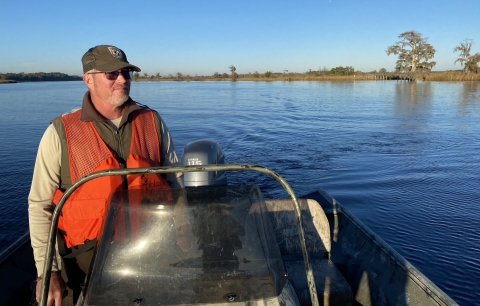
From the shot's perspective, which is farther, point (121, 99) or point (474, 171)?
point (474, 171)

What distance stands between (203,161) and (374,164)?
273 inches

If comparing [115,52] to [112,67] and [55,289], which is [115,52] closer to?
[112,67]

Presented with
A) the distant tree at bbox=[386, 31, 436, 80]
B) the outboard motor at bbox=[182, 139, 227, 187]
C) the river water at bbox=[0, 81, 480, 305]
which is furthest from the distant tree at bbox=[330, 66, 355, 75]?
the outboard motor at bbox=[182, 139, 227, 187]

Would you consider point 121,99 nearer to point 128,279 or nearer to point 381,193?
point 128,279

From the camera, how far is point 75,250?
7.80 feet

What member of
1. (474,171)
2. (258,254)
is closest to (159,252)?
(258,254)

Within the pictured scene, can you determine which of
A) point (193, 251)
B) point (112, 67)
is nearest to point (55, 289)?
point (193, 251)

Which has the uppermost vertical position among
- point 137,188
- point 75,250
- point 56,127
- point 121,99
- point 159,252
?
point 121,99

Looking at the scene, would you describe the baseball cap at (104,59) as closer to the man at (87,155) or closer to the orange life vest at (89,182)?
the man at (87,155)

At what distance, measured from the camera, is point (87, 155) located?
232 centimetres

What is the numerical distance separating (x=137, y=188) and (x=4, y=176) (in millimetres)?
9088

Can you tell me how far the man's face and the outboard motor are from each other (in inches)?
101

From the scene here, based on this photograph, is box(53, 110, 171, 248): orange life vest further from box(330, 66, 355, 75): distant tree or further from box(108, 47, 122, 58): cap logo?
box(330, 66, 355, 75): distant tree

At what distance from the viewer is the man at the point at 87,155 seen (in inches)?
89.1
